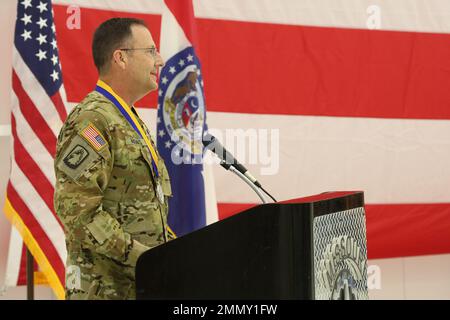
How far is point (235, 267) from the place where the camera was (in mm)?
1362

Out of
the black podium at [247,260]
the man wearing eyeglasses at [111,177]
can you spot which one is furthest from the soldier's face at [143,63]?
the black podium at [247,260]

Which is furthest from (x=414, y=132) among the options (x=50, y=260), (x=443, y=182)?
(x=50, y=260)

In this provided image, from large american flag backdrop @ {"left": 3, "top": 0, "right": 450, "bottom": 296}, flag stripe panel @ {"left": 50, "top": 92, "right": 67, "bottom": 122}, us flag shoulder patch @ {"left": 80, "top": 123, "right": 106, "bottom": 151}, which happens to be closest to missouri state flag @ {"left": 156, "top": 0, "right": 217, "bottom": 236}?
flag stripe panel @ {"left": 50, "top": 92, "right": 67, "bottom": 122}

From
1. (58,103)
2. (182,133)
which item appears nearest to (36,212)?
(58,103)

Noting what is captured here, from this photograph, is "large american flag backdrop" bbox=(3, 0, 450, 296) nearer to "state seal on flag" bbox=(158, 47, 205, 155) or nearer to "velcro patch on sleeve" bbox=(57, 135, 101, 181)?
"state seal on flag" bbox=(158, 47, 205, 155)

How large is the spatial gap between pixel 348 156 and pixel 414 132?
1.24ft

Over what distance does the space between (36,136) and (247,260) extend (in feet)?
5.42

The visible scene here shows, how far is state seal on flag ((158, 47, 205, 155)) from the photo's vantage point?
279 cm

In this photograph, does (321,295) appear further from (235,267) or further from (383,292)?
(383,292)

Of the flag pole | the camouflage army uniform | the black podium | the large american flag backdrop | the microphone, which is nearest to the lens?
the black podium

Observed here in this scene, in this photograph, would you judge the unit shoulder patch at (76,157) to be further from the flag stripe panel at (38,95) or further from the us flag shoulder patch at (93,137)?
the flag stripe panel at (38,95)

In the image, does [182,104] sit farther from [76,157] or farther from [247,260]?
[247,260]

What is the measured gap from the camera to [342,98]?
367 cm

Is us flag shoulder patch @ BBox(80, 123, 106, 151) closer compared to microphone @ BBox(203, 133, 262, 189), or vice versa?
us flag shoulder patch @ BBox(80, 123, 106, 151)
